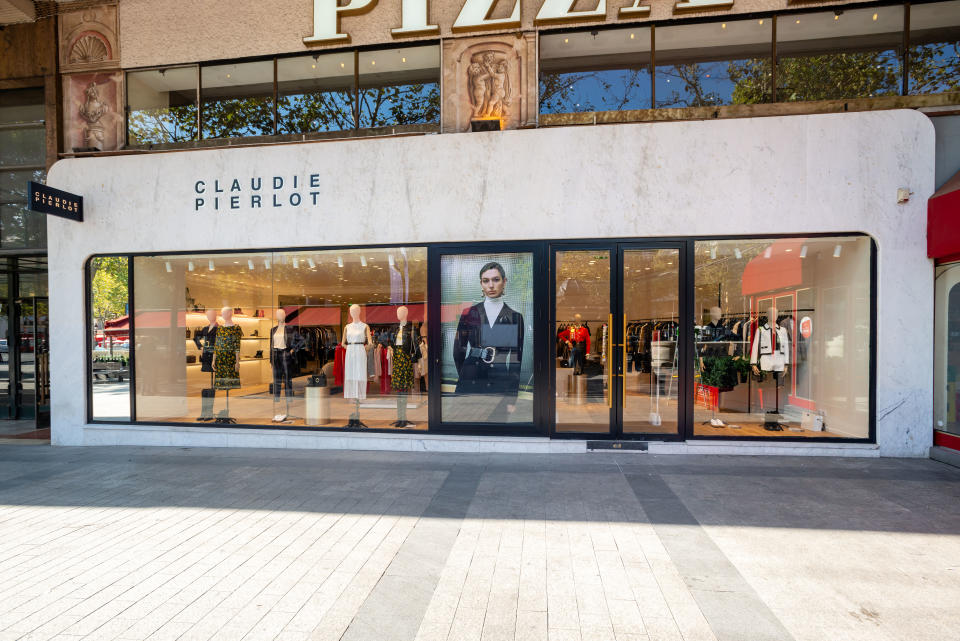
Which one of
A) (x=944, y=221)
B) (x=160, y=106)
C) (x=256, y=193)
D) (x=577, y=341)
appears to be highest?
(x=160, y=106)

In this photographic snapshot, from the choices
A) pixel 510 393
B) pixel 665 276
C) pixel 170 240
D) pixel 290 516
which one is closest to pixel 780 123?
pixel 665 276

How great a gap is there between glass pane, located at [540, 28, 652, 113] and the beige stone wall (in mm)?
245

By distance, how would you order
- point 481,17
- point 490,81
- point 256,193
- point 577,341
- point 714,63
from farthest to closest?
1. point 256,193
2. point 577,341
3. point 490,81
4. point 481,17
5. point 714,63

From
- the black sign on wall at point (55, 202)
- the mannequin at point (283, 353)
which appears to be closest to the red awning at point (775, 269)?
the mannequin at point (283, 353)

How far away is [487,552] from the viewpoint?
149 inches

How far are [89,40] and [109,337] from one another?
192 inches

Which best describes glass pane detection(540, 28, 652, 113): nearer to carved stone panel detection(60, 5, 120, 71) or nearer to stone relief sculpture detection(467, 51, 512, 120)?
stone relief sculpture detection(467, 51, 512, 120)

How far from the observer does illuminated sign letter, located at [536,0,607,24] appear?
6842 millimetres

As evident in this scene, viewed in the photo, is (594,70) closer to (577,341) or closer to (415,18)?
(415,18)

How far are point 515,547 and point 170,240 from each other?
7010 millimetres

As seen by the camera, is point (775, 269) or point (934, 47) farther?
point (775, 269)

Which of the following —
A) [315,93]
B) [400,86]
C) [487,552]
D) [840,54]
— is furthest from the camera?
[315,93]

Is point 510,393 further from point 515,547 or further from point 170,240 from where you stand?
point 170,240

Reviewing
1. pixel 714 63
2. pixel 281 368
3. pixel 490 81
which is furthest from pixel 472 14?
pixel 281 368
